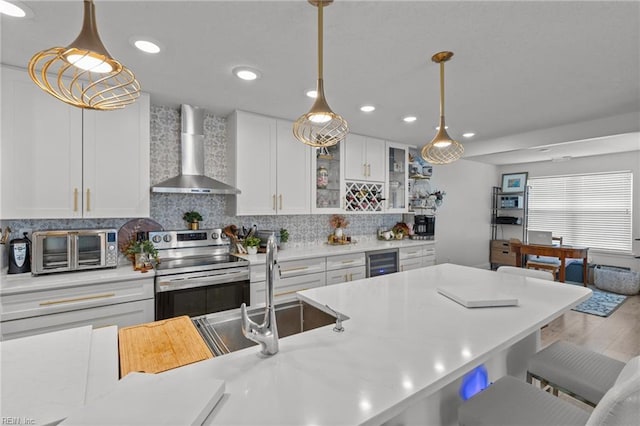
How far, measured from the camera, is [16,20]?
61.5 inches

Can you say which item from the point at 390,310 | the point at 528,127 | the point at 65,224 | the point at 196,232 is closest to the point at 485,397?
the point at 390,310

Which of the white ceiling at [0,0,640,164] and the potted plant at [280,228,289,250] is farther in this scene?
A: the potted plant at [280,228,289,250]

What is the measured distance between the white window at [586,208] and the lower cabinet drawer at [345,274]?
4982 millimetres

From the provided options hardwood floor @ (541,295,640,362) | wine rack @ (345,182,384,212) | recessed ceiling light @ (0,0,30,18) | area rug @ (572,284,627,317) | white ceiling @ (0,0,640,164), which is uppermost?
white ceiling @ (0,0,640,164)

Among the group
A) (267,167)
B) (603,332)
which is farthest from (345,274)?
(603,332)

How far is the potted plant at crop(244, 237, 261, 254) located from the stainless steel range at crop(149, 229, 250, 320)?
18 cm

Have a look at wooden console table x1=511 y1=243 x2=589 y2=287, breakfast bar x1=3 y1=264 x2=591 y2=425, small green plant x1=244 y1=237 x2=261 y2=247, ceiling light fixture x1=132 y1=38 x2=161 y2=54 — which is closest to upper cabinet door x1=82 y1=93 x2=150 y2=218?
ceiling light fixture x1=132 y1=38 x2=161 y2=54

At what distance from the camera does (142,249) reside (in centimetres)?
254

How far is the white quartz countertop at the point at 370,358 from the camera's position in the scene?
2.49 feet

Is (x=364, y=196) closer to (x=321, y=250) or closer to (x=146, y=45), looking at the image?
(x=321, y=250)

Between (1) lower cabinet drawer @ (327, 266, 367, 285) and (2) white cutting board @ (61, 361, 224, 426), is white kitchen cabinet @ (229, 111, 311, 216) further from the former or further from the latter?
(2) white cutting board @ (61, 361, 224, 426)

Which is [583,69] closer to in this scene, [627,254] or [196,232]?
[196,232]

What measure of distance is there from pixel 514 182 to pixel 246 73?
21.3 ft

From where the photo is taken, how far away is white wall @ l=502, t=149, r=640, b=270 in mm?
5172
